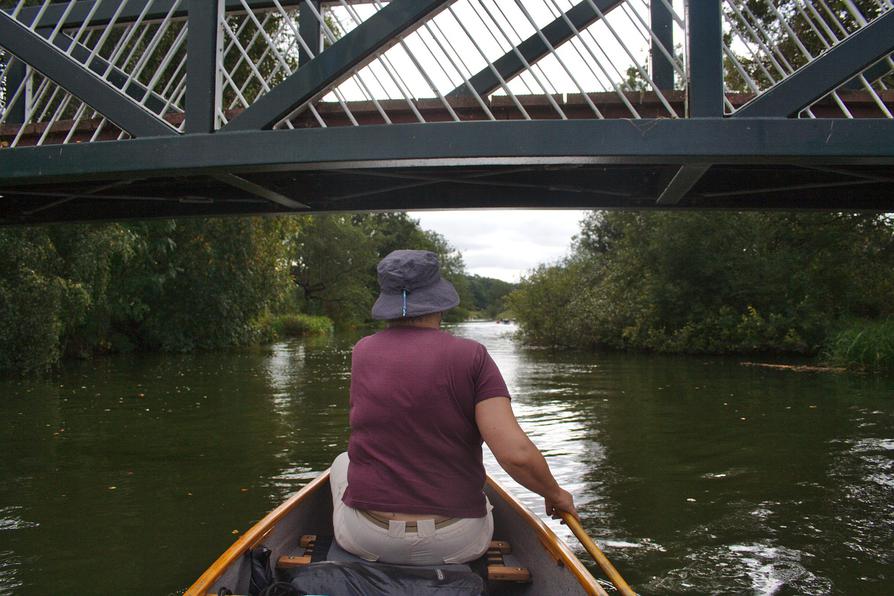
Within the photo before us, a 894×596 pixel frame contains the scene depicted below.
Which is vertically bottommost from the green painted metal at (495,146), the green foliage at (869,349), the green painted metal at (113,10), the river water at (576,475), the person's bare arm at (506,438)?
the river water at (576,475)

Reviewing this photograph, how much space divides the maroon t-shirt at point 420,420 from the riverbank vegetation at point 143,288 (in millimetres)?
10752

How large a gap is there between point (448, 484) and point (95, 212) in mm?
6054

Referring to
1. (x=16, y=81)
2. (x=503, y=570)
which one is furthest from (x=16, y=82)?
(x=503, y=570)

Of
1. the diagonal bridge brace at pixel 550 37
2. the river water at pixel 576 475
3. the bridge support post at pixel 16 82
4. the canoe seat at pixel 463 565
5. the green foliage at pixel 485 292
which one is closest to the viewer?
the canoe seat at pixel 463 565

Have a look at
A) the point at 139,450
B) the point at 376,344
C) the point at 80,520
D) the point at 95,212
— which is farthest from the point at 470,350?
the point at 139,450

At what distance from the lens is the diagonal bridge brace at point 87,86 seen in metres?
4.38

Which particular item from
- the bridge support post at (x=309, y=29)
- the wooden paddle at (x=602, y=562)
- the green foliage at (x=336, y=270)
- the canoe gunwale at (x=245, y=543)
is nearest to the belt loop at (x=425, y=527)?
the wooden paddle at (x=602, y=562)

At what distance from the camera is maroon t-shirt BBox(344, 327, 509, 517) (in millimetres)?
2828

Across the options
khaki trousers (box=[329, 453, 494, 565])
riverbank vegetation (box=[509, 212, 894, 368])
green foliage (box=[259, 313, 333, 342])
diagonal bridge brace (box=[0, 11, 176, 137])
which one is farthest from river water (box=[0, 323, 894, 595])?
green foliage (box=[259, 313, 333, 342])

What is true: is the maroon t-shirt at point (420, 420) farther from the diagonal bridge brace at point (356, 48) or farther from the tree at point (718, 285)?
the tree at point (718, 285)

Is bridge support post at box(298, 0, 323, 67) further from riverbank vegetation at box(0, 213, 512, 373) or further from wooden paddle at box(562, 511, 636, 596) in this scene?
riverbank vegetation at box(0, 213, 512, 373)

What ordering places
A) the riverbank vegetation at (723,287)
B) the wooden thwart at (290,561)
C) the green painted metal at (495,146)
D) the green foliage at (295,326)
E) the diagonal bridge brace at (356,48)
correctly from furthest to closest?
the green foliage at (295,326), the riverbank vegetation at (723,287), the diagonal bridge brace at (356,48), the green painted metal at (495,146), the wooden thwart at (290,561)

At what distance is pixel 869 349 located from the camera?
17.4 m

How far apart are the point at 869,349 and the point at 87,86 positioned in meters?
17.3
